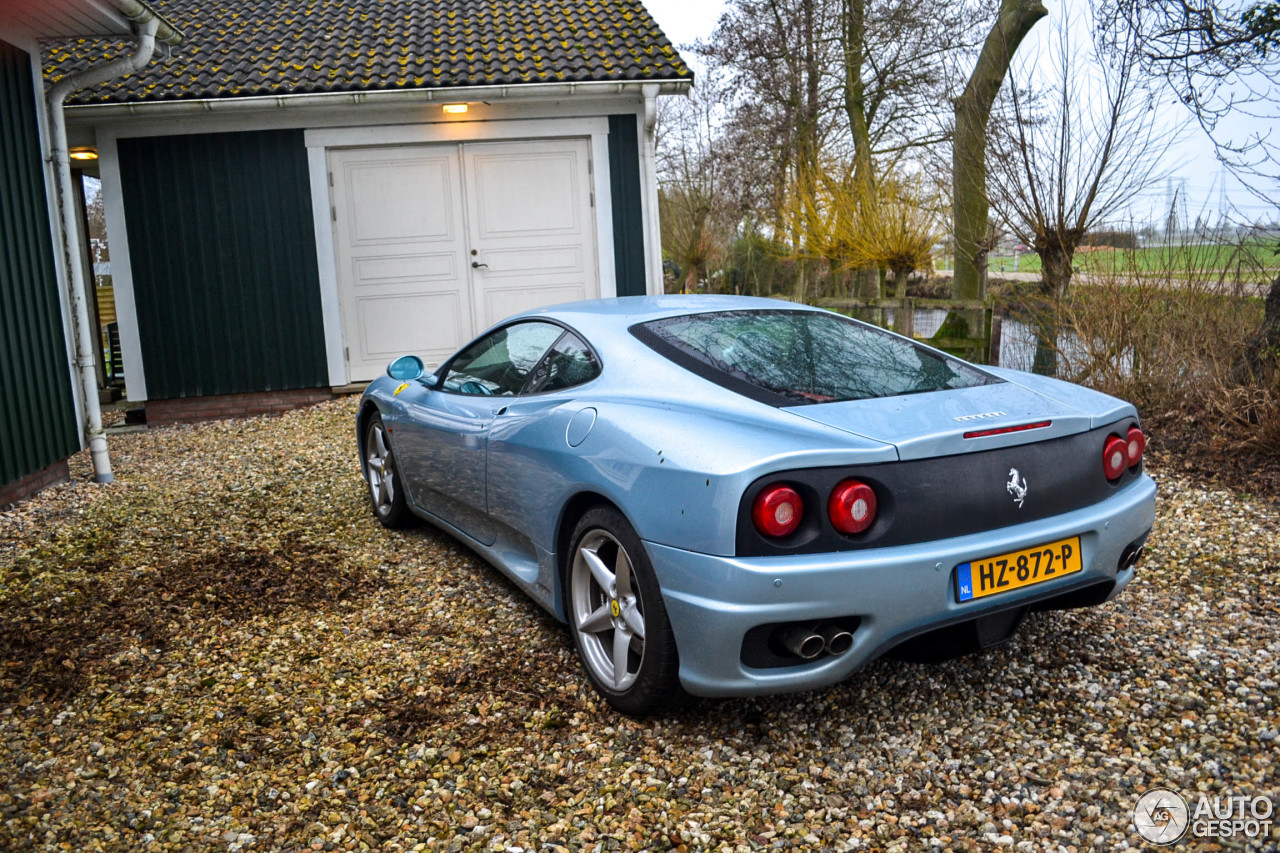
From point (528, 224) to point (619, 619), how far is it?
25.8 feet

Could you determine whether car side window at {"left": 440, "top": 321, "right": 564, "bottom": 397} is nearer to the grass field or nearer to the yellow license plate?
the yellow license plate

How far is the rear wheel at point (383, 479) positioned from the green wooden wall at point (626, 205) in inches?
207

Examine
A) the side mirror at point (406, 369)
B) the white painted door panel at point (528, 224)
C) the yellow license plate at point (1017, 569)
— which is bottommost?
the yellow license plate at point (1017, 569)

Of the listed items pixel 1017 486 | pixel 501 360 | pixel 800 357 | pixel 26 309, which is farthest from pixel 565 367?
pixel 26 309

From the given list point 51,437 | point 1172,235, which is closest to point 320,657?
point 51,437

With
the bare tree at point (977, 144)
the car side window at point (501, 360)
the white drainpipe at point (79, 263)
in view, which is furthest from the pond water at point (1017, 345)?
the white drainpipe at point (79, 263)

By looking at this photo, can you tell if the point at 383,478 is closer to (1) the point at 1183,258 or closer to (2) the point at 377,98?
(1) the point at 1183,258

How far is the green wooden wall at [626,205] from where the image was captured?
33.3 feet

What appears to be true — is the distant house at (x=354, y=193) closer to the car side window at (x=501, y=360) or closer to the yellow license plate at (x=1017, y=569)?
the car side window at (x=501, y=360)

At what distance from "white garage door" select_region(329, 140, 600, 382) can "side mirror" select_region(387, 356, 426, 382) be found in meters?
5.59

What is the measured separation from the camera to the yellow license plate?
260 centimetres

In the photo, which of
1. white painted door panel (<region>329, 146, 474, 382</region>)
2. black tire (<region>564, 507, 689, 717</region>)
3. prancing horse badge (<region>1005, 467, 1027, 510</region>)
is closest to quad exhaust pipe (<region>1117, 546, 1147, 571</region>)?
prancing horse badge (<region>1005, 467, 1027, 510</region>)

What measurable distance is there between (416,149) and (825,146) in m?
11.5

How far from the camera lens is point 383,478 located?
5230 mm
